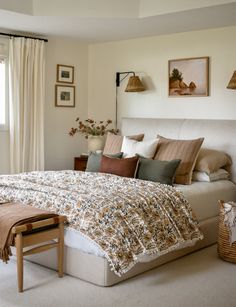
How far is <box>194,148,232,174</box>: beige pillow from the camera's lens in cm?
477

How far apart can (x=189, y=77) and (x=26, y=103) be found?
6.59 feet

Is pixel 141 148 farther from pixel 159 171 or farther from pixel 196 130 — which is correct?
pixel 196 130

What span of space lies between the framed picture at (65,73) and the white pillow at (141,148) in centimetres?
173

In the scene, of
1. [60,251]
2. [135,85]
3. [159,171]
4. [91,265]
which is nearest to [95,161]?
[159,171]

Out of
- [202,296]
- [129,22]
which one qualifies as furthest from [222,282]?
[129,22]

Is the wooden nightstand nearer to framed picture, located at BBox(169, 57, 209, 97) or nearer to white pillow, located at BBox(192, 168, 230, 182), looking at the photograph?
framed picture, located at BBox(169, 57, 209, 97)

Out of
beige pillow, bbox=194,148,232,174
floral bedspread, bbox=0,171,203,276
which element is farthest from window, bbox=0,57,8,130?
beige pillow, bbox=194,148,232,174

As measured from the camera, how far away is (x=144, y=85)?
5.98 m

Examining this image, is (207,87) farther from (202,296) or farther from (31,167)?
(202,296)

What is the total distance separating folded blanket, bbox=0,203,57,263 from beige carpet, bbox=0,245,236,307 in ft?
1.01

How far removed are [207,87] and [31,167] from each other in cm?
237

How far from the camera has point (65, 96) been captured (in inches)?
250

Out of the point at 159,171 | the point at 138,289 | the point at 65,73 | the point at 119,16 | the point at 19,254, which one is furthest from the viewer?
the point at 65,73

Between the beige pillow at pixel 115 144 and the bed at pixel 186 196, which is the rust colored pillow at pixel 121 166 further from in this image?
the beige pillow at pixel 115 144
